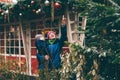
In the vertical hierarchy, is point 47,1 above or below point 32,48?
above

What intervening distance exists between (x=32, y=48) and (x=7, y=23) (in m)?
2.09

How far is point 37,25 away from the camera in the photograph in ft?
41.6

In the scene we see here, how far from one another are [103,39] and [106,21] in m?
0.38

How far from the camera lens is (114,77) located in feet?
23.0

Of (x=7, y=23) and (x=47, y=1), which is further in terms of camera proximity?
(x=7, y=23)

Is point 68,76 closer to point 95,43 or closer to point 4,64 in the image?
point 95,43

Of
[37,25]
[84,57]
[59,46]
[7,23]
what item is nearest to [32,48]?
[37,25]

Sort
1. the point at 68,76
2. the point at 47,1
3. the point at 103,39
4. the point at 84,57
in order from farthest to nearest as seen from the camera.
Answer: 1. the point at 47,1
2. the point at 68,76
3. the point at 84,57
4. the point at 103,39

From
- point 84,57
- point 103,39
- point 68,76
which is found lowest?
point 68,76

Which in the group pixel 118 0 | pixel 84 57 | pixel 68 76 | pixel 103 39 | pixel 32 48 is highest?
pixel 118 0

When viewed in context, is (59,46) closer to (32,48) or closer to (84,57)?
(84,57)

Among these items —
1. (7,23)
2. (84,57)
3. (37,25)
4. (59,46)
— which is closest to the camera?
(84,57)

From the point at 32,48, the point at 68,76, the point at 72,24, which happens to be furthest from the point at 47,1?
the point at 32,48

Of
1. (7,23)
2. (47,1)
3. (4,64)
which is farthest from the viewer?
(7,23)
